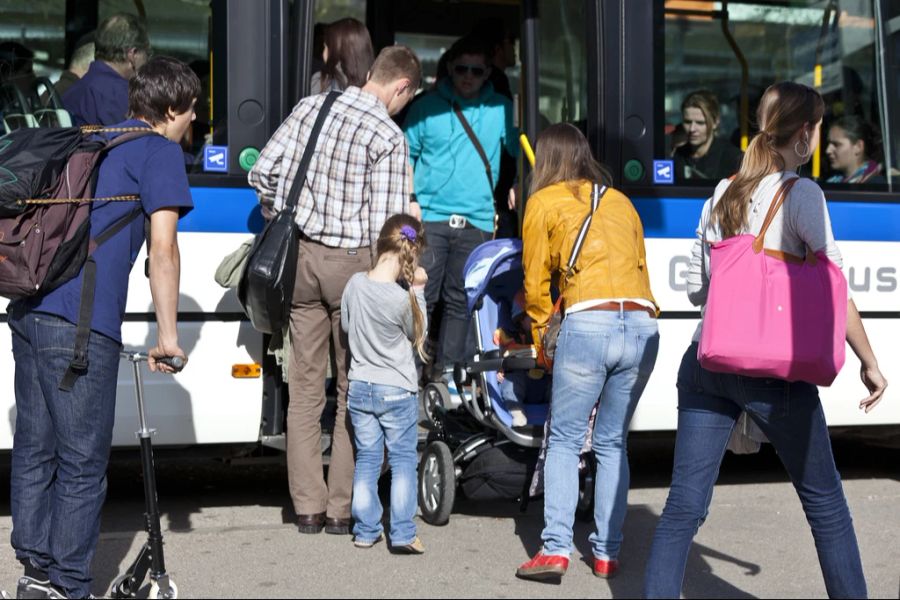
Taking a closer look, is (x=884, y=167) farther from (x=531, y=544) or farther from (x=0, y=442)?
(x=0, y=442)

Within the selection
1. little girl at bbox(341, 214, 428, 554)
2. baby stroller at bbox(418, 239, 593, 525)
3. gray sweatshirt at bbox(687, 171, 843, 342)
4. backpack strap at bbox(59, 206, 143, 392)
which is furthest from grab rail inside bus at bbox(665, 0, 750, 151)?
backpack strap at bbox(59, 206, 143, 392)

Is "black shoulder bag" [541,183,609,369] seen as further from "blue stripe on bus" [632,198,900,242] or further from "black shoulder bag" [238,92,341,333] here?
"blue stripe on bus" [632,198,900,242]

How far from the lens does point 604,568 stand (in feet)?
16.8

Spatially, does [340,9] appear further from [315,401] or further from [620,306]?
[620,306]

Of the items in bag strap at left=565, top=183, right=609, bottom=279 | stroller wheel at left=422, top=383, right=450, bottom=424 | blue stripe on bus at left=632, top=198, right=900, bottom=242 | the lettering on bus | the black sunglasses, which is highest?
the black sunglasses

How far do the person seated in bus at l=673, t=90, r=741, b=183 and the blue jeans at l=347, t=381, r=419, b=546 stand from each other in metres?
1.92

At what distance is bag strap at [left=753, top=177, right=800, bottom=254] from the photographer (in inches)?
156

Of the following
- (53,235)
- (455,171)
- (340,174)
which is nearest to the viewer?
(53,235)

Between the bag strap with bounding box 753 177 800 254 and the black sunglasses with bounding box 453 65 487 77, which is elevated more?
the black sunglasses with bounding box 453 65 487 77

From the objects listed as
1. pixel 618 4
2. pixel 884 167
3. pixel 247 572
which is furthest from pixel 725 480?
pixel 247 572

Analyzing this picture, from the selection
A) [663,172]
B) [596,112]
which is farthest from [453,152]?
[663,172]

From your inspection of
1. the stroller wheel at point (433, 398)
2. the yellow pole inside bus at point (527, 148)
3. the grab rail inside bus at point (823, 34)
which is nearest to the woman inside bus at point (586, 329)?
the yellow pole inside bus at point (527, 148)

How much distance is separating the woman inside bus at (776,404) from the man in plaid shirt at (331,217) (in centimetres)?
186

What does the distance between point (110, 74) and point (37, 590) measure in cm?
Result: 244
